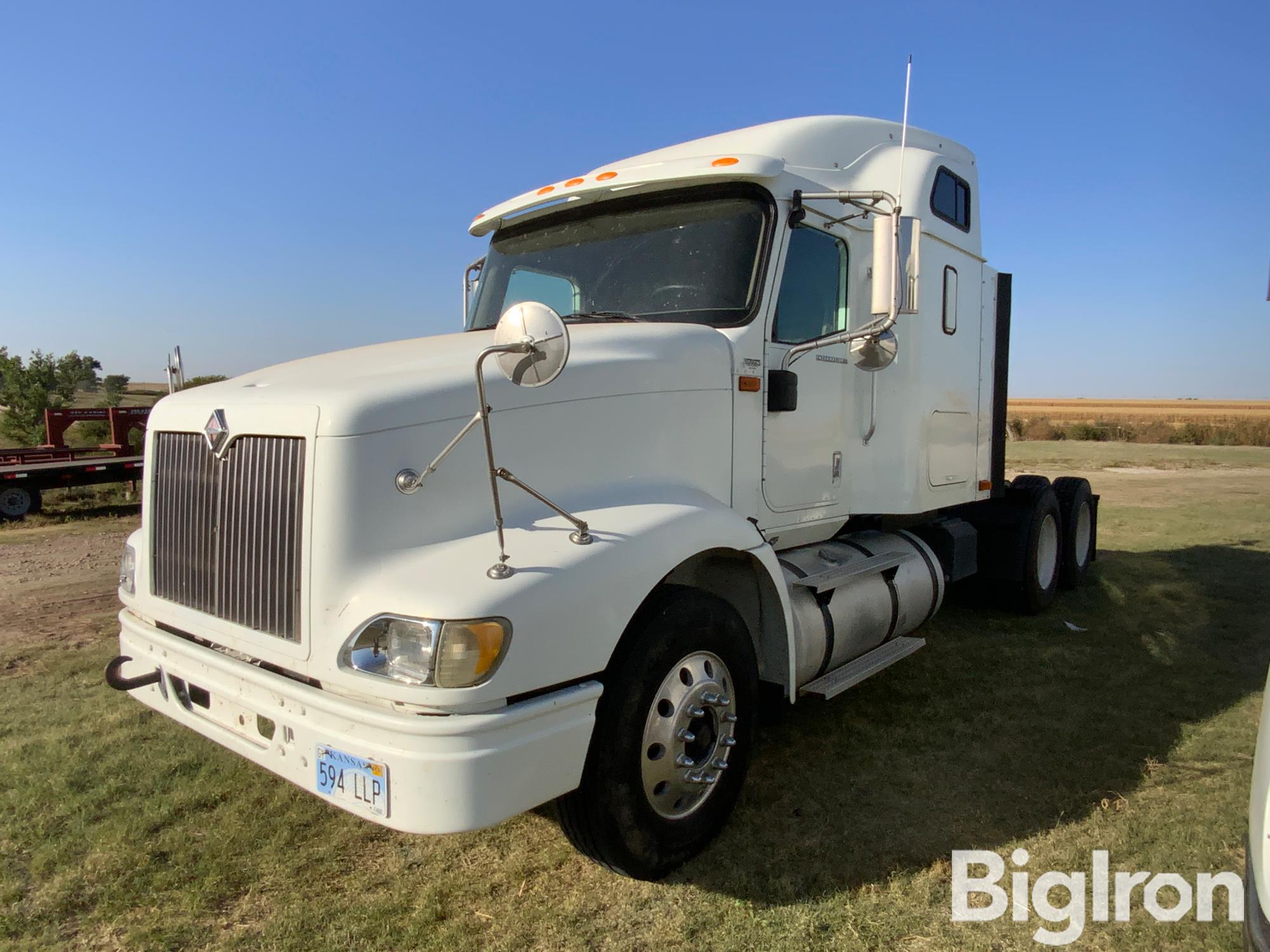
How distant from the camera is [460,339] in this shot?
4.00 m

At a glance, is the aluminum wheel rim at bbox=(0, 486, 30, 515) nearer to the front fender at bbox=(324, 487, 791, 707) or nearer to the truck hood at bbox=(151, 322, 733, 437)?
the truck hood at bbox=(151, 322, 733, 437)

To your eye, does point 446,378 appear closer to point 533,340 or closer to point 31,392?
point 533,340

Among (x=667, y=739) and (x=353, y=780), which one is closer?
(x=353, y=780)

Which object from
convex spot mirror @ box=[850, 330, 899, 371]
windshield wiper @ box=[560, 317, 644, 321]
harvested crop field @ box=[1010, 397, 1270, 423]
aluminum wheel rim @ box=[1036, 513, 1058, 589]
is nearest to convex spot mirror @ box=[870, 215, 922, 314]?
convex spot mirror @ box=[850, 330, 899, 371]

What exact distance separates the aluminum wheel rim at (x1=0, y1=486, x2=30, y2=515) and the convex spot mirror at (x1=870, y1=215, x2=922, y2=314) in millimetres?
13847

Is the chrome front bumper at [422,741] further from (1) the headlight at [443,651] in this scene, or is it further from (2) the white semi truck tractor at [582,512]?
(1) the headlight at [443,651]

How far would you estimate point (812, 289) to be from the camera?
171 inches

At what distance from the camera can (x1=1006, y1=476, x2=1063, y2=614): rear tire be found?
23.1 feet

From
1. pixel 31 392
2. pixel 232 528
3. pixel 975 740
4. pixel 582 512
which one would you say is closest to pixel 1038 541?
pixel 975 740

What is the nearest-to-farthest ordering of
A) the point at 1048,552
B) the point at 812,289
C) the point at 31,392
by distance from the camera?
the point at 812,289 → the point at 1048,552 → the point at 31,392

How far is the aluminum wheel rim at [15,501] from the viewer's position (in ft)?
41.0

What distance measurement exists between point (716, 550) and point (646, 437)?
58 centimetres

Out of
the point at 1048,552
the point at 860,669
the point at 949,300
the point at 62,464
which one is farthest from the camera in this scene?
the point at 62,464

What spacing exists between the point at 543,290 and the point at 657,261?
80 centimetres
